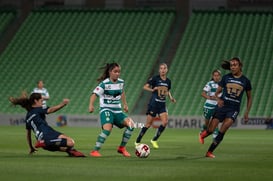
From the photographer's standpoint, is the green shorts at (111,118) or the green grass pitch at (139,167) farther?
the green shorts at (111,118)

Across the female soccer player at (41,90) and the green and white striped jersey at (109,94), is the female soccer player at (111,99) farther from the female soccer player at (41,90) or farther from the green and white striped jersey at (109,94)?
the female soccer player at (41,90)

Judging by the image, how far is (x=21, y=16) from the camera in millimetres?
50844

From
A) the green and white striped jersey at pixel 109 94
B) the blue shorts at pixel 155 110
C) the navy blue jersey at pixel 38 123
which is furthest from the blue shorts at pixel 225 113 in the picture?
Answer: the blue shorts at pixel 155 110

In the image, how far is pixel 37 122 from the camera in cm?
1623

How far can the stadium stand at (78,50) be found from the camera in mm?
44156

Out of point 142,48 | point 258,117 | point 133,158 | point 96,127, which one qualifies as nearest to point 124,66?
point 142,48

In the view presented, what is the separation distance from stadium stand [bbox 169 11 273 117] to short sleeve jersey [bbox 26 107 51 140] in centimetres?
2409

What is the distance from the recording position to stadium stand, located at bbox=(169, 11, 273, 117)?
4084 centimetres

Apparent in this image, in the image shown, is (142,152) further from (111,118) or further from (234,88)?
(234,88)

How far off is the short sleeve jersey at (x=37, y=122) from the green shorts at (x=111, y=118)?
1.47 metres

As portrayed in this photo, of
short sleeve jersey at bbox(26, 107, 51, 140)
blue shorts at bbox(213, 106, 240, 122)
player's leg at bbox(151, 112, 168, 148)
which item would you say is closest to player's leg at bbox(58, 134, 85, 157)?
short sleeve jersey at bbox(26, 107, 51, 140)

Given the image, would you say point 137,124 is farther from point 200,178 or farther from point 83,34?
point 200,178

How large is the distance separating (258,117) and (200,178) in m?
25.9

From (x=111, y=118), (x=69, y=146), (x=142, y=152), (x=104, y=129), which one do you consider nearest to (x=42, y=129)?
(x=69, y=146)
